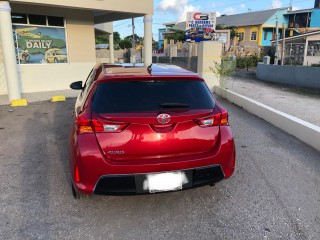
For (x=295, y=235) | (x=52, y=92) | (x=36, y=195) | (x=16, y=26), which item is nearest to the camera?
(x=295, y=235)

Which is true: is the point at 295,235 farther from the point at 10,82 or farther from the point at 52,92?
the point at 52,92

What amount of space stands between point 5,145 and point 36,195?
225cm

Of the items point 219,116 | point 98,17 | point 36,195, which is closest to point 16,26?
point 98,17

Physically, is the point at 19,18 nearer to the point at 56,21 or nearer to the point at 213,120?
the point at 56,21

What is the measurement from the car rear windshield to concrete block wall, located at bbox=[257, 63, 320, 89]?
42.8 feet

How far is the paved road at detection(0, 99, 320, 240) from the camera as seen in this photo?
8.75 ft

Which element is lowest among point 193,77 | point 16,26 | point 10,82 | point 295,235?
point 295,235

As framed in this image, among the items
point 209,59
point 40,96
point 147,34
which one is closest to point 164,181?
point 40,96

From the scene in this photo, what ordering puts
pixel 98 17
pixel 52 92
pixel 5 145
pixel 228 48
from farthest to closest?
pixel 228 48 < pixel 98 17 < pixel 52 92 < pixel 5 145

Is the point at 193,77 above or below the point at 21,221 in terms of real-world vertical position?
above

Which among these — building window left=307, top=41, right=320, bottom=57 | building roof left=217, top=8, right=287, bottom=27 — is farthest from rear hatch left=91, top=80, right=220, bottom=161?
building roof left=217, top=8, right=287, bottom=27

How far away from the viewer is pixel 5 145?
16.6 ft

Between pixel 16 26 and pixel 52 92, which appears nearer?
pixel 16 26

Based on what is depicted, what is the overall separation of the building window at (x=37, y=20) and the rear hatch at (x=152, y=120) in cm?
931
